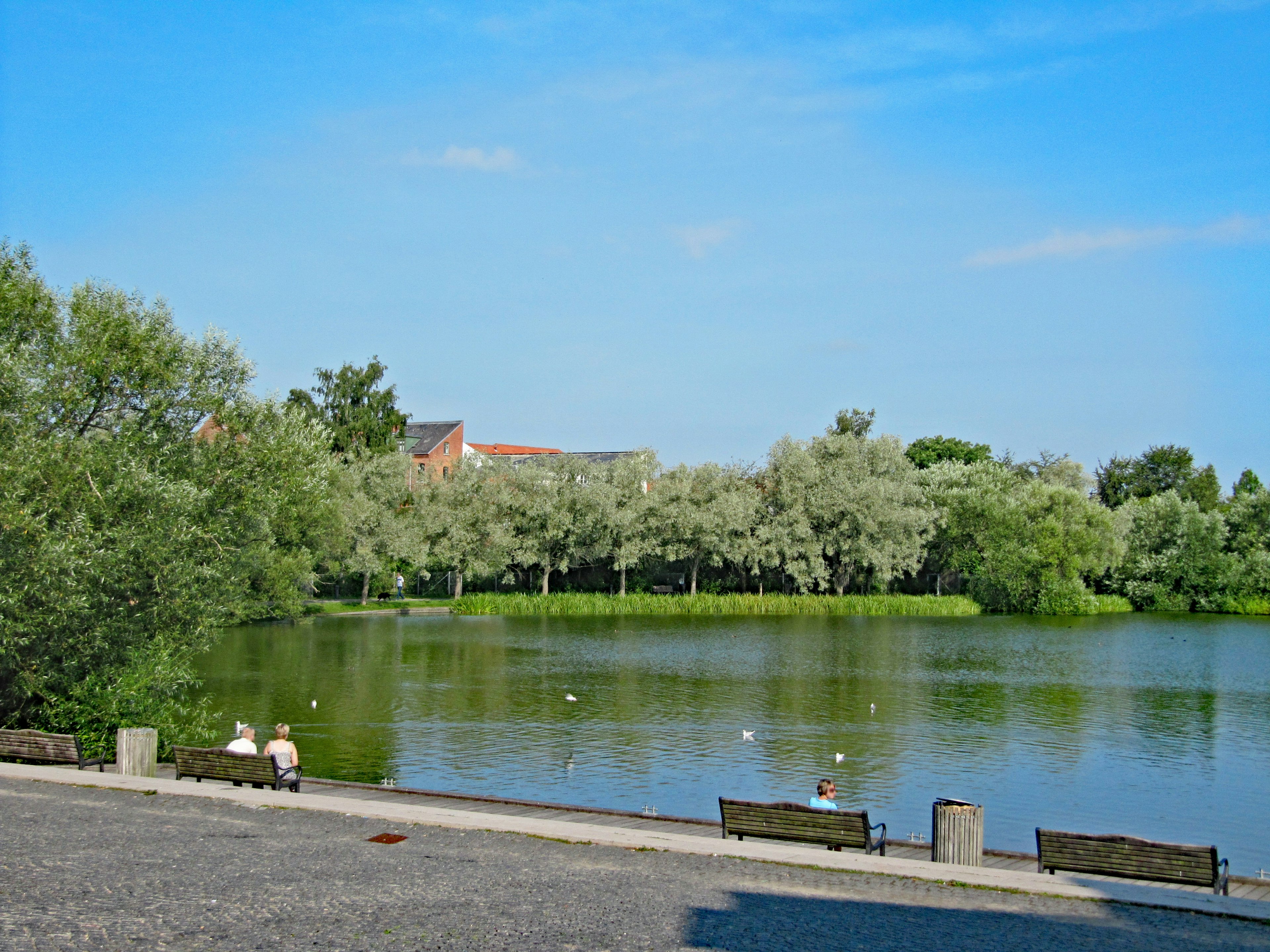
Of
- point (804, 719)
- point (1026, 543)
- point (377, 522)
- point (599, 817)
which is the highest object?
point (377, 522)

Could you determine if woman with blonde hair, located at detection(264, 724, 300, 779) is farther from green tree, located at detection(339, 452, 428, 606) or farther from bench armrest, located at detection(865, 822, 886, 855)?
green tree, located at detection(339, 452, 428, 606)

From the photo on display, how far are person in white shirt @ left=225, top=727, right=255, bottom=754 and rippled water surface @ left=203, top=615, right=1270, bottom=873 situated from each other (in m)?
2.48

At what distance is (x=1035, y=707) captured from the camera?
29.1m

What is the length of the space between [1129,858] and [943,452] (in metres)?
92.7

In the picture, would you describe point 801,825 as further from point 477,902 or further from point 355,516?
point 355,516

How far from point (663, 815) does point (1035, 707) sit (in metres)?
17.1

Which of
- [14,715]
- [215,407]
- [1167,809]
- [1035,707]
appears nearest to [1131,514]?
[1035,707]

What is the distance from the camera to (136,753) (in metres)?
16.9

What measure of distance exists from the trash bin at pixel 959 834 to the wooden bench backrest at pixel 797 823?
839 mm

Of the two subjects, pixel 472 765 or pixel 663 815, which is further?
pixel 472 765

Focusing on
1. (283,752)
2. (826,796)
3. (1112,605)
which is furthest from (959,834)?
(1112,605)

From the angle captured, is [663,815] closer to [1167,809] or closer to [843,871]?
[843,871]

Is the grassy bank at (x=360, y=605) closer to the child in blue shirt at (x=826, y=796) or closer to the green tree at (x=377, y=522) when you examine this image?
the green tree at (x=377, y=522)

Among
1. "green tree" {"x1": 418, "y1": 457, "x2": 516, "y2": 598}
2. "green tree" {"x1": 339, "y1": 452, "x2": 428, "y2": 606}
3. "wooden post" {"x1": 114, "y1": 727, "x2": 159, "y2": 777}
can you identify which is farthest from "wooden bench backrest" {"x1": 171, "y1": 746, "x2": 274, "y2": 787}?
"green tree" {"x1": 418, "y1": 457, "x2": 516, "y2": 598}
